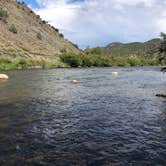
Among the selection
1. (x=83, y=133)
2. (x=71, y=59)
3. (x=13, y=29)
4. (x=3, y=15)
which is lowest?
(x=83, y=133)

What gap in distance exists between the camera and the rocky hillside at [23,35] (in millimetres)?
138750

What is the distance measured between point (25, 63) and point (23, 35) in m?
44.4

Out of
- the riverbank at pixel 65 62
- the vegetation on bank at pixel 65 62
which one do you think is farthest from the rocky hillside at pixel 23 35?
the riverbank at pixel 65 62

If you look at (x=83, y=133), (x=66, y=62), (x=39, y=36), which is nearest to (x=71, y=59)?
(x=66, y=62)

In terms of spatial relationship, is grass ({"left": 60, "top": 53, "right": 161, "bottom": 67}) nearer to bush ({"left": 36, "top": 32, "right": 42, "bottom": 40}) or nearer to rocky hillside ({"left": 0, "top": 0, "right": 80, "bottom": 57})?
rocky hillside ({"left": 0, "top": 0, "right": 80, "bottom": 57})

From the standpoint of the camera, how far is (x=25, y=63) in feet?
394

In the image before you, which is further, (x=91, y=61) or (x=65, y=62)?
(x=91, y=61)

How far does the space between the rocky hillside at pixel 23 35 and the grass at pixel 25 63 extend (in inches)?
310

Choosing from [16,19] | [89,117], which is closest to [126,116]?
[89,117]

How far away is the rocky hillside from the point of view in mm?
138750

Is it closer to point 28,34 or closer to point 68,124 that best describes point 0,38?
point 28,34

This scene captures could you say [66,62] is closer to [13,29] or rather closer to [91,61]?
[91,61]

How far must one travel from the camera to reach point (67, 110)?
1171 inches

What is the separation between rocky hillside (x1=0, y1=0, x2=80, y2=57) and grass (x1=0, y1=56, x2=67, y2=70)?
25.8 ft
